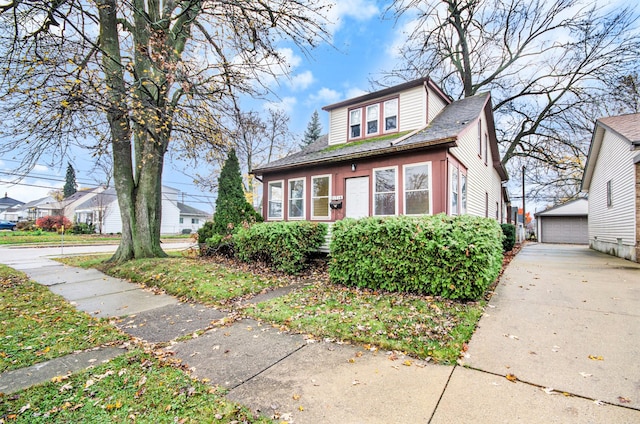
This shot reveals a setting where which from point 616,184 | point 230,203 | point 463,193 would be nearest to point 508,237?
point 616,184

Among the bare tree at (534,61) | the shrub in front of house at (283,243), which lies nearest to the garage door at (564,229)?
the bare tree at (534,61)

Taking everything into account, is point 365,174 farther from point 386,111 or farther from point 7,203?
point 7,203

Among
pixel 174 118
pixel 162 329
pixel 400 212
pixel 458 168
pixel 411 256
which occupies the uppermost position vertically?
pixel 174 118

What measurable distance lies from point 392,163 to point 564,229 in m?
23.2

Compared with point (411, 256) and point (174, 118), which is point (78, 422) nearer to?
point (411, 256)

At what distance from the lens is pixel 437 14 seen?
15.6 m

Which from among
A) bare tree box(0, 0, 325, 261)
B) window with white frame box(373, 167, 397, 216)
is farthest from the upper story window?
bare tree box(0, 0, 325, 261)

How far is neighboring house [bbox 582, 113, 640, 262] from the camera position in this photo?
9.00 meters

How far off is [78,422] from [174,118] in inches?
268

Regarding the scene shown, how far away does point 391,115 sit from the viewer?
10797 mm

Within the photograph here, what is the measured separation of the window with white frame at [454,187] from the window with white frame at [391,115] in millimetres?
2939

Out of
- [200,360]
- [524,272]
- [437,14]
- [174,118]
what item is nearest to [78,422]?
[200,360]

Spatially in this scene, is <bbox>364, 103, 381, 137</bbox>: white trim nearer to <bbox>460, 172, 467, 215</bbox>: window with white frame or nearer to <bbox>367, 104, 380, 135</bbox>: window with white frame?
<bbox>367, 104, 380, 135</bbox>: window with white frame

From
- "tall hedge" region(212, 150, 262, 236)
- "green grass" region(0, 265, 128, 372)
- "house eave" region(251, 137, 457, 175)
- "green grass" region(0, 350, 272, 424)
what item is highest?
"house eave" region(251, 137, 457, 175)
